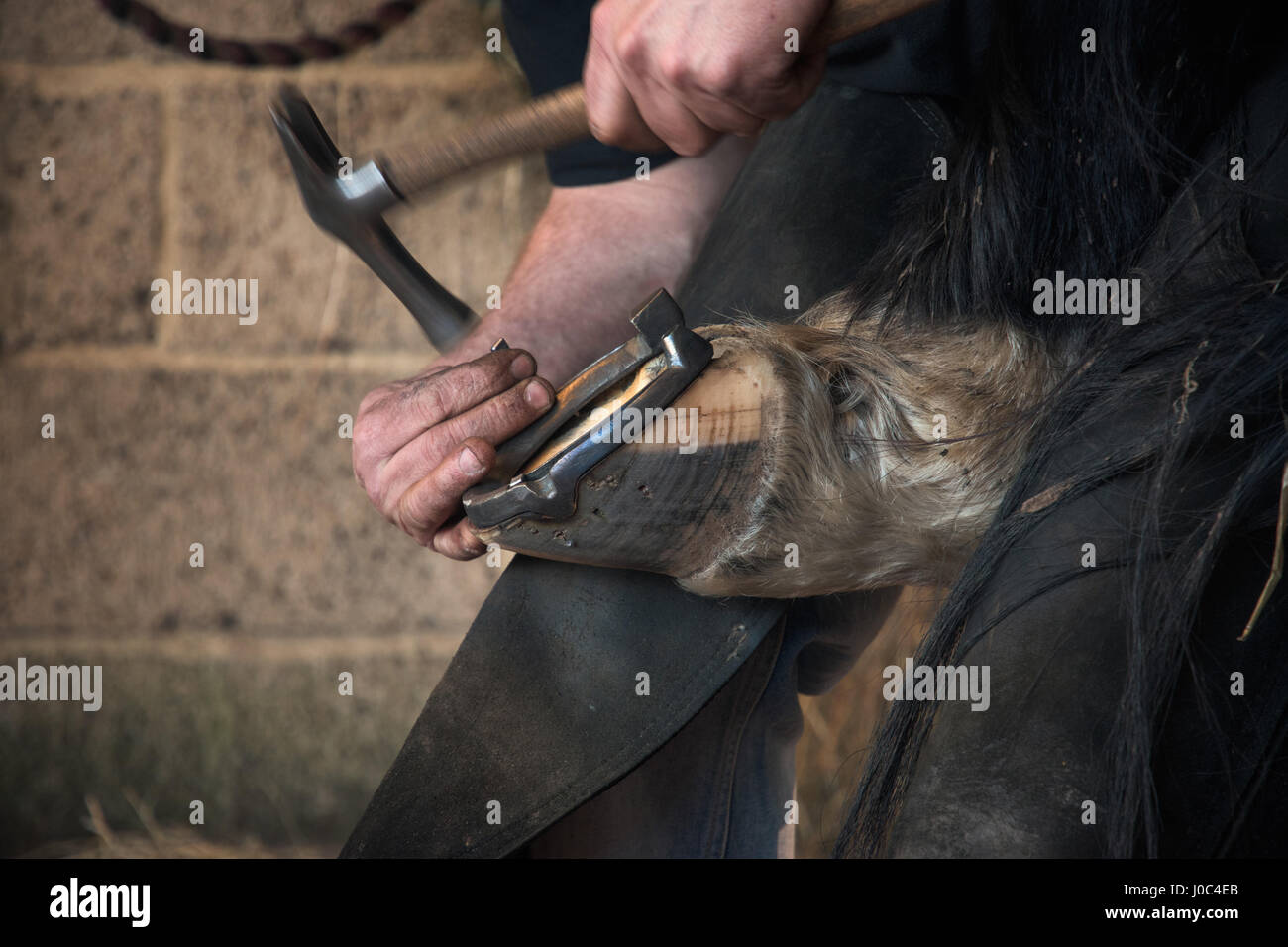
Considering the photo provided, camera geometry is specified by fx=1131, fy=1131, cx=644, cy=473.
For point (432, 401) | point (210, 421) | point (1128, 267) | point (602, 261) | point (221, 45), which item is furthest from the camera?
point (210, 421)

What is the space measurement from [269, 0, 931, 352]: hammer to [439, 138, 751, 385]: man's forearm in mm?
78

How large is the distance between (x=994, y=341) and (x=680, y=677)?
287 millimetres

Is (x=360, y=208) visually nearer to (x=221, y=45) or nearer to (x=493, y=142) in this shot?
(x=493, y=142)

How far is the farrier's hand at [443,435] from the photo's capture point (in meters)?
0.69

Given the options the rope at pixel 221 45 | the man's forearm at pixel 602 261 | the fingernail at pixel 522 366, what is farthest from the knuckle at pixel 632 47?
the rope at pixel 221 45

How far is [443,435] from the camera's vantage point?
0.74 m

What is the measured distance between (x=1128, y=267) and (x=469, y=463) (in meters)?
0.40

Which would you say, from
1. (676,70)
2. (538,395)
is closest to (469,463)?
(538,395)

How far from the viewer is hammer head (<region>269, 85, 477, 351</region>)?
0.85 metres

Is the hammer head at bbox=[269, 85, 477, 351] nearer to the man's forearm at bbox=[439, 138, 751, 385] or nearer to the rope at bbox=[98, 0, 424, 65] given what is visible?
the man's forearm at bbox=[439, 138, 751, 385]

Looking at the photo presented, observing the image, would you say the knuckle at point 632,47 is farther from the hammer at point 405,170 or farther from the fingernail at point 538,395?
the fingernail at point 538,395

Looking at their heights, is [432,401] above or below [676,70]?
below

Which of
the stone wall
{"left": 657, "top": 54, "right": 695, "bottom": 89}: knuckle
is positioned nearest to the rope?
the stone wall
